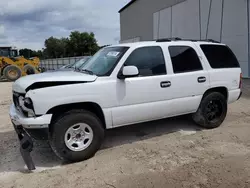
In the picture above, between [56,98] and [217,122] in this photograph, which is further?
[217,122]

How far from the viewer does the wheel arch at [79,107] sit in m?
4.07

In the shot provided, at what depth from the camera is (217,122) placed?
5.80m

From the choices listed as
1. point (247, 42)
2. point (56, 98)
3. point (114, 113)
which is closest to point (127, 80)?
point (114, 113)

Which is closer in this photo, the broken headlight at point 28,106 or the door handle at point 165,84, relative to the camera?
the broken headlight at point 28,106

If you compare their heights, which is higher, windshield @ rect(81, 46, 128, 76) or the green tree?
the green tree

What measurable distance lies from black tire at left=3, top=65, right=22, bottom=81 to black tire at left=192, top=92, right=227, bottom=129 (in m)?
16.8

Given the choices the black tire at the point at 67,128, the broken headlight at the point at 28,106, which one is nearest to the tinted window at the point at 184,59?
the black tire at the point at 67,128

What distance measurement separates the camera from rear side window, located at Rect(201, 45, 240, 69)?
562 cm

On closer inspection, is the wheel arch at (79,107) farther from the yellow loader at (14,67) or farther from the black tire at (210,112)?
the yellow loader at (14,67)

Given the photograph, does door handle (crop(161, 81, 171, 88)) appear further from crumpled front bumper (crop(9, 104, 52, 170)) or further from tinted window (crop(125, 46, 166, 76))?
crumpled front bumper (crop(9, 104, 52, 170))

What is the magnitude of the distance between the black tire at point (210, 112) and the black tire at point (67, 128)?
2.37m

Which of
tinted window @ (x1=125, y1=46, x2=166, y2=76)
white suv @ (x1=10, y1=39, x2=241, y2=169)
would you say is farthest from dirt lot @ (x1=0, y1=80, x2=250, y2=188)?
tinted window @ (x1=125, y1=46, x2=166, y2=76)

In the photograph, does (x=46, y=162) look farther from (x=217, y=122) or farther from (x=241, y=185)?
(x=217, y=122)

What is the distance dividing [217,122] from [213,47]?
1.68m
